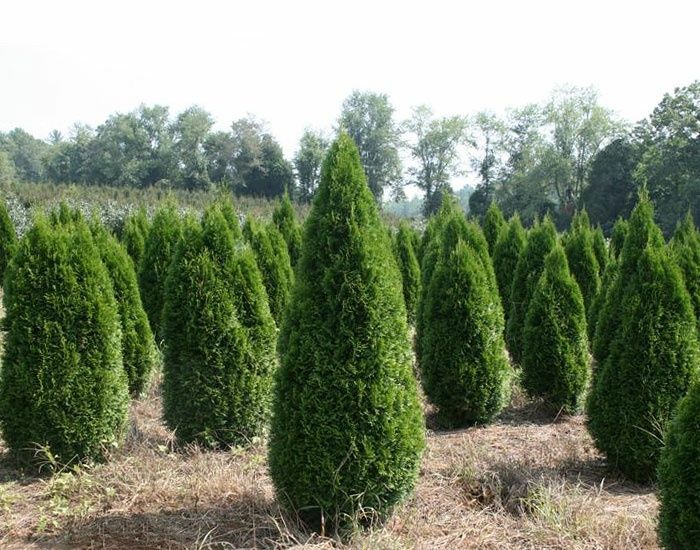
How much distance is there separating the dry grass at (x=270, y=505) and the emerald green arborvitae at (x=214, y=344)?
341 millimetres

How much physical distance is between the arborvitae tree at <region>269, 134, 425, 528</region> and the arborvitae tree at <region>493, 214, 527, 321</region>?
8727mm

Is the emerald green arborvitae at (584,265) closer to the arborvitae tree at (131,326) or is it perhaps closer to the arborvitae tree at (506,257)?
the arborvitae tree at (506,257)

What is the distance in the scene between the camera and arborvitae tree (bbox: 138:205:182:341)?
9664 millimetres

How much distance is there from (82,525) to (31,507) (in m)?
0.59

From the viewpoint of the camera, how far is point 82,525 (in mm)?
4301

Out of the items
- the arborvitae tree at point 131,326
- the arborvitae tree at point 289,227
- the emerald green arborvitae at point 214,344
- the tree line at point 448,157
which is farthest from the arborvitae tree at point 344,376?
the tree line at point 448,157

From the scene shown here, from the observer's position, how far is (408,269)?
15047mm

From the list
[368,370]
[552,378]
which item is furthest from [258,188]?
[368,370]

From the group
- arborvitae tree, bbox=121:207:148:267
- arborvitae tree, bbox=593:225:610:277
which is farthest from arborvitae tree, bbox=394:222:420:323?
arborvitae tree, bbox=121:207:148:267

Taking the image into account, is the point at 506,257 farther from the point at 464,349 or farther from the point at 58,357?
the point at 58,357

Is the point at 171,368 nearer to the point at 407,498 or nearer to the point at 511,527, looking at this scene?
the point at 407,498

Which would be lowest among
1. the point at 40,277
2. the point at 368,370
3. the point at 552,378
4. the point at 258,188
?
the point at 552,378

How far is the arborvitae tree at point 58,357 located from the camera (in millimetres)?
5293

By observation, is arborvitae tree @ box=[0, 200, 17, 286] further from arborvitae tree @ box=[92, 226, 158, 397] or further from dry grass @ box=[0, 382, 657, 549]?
dry grass @ box=[0, 382, 657, 549]
